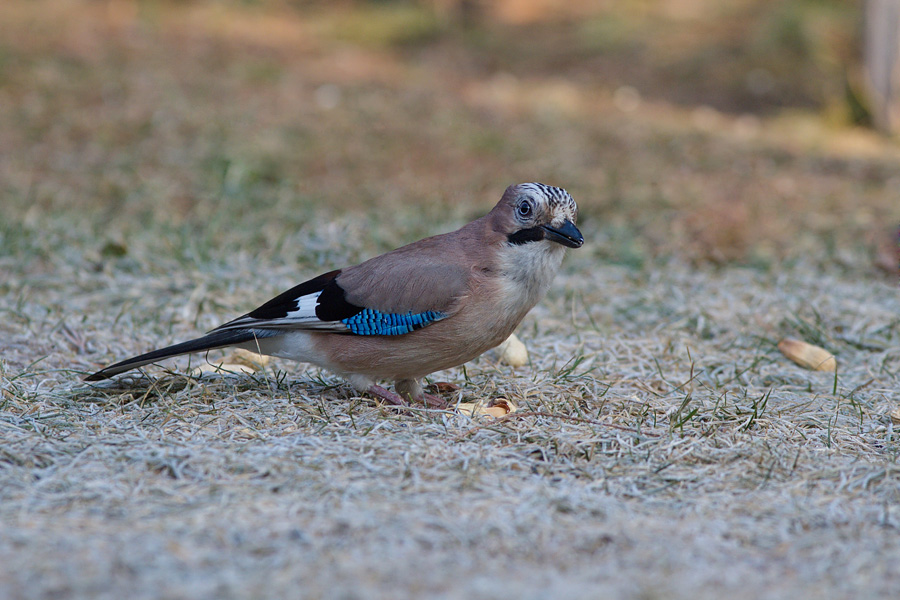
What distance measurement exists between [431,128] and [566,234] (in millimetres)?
5569

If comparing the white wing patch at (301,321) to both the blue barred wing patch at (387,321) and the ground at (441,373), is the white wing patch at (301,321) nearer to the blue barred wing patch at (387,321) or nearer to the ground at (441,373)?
the blue barred wing patch at (387,321)

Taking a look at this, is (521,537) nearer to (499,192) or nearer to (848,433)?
(848,433)

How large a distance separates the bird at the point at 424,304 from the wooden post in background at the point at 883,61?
6.99 metres

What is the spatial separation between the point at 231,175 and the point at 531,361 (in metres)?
3.73

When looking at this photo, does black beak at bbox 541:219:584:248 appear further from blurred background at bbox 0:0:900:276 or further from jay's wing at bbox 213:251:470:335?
blurred background at bbox 0:0:900:276

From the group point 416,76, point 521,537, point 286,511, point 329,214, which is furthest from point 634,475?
point 416,76

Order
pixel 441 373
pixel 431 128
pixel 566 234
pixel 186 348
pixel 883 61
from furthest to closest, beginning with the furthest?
pixel 883 61
pixel 431 128
pixel 441 373
pixel 186 348
pixel 566 234

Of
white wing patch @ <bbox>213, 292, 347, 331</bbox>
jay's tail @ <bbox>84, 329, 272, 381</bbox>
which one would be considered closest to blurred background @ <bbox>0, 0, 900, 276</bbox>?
jay's tail @ <bbox>84, 329, 272, 381</bbox>

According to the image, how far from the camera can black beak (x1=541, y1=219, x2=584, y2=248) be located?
11.3 ft

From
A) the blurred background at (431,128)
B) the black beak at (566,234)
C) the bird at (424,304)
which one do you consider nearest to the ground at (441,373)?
the blurred background at (431,128)

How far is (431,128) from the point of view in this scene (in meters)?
8.87

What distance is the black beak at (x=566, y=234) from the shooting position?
3451mm

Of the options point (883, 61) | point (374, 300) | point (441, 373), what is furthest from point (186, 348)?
point (883, 61)

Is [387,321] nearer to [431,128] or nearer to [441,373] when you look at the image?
[441,373]
